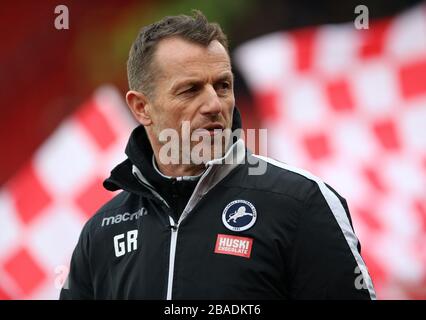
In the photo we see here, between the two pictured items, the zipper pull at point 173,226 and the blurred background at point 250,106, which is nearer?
the zipper pull at point 173,226

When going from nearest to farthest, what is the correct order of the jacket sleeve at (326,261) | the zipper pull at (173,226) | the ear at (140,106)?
the jacket sleeve at (326,261), the zipper pull at (173,226), the ear at (140,106)

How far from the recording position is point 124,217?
8.11 feet

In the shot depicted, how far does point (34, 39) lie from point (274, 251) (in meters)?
3.25

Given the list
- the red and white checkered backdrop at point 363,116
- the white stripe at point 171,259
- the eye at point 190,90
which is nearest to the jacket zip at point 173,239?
the white stripe at point 171,259

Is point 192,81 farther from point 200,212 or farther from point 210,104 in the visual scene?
point 200,212

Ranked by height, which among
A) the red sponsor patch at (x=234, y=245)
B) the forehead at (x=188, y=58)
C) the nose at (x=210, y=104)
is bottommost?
the red sponsor patch at (x=234, y=245)

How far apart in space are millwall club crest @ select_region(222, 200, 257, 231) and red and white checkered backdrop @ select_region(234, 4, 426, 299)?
94.4 inches

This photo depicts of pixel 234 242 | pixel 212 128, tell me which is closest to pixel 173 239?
pixel 234 242

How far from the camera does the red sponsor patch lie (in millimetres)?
2219

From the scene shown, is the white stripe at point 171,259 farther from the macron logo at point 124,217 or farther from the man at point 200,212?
the macron logo at point 124,217

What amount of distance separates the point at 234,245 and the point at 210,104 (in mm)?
408

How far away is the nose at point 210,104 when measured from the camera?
2379 millimetres

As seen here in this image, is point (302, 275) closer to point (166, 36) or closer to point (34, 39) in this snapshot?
point (166, 36)
